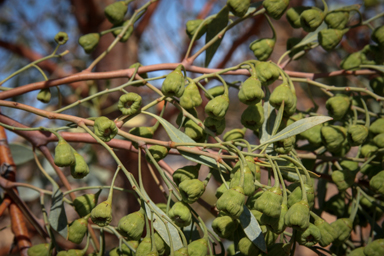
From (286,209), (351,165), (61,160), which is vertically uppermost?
(61,160)

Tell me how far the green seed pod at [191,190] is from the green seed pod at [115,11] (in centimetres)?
46

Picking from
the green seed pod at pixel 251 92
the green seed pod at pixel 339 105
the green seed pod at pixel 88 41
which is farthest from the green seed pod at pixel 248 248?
the green seed pod at pixel 88 41

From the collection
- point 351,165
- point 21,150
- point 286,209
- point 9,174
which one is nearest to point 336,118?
point 351,165

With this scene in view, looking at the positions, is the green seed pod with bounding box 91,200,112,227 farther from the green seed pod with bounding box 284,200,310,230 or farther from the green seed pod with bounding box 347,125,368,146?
the green seed pod with bounding box 347,125,368,146

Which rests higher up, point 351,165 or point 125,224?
point 125,224

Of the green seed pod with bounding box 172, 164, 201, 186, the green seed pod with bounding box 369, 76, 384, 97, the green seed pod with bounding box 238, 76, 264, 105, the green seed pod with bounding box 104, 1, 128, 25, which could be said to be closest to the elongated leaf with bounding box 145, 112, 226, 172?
the green seed pod with bounding box 172, 164, 201, 186

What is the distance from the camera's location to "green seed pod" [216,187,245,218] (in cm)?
49

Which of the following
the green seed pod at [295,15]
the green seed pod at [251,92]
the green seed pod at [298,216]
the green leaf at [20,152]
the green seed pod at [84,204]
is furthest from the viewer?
the green leaf at [20,152]

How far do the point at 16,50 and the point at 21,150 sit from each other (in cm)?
100

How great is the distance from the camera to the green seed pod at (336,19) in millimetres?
776

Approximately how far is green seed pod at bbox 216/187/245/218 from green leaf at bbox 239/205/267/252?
0.21 ft

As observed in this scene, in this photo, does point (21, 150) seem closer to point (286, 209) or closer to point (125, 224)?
point (125, 224)

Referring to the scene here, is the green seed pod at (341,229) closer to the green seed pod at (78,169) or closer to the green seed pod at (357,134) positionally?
the green seed pod at (357,134)

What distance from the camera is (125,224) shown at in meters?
0.58
